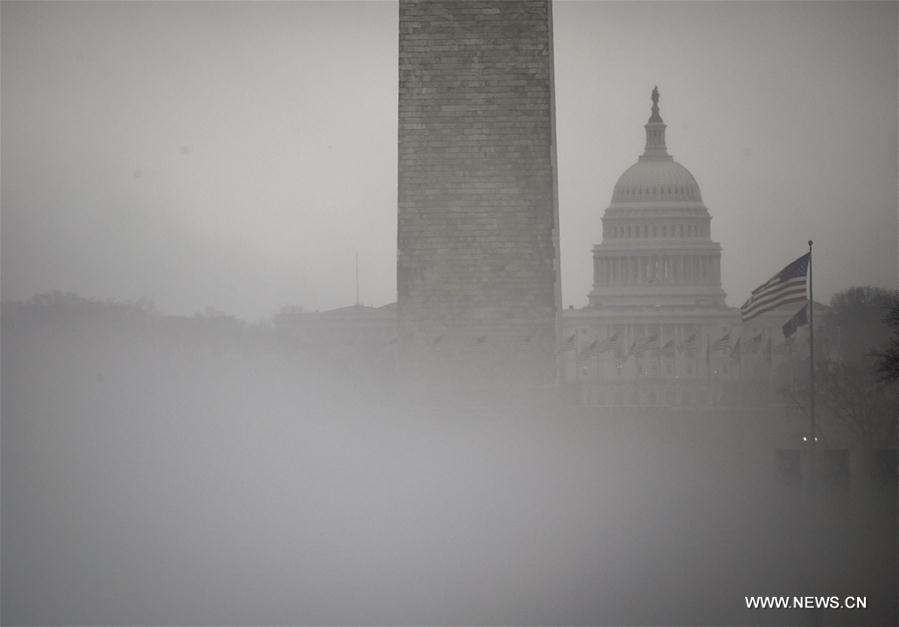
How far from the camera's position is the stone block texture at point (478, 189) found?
30.8 m

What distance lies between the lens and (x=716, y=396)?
157625 millimetres

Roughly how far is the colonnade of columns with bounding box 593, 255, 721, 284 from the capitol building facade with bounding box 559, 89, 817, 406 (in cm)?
8

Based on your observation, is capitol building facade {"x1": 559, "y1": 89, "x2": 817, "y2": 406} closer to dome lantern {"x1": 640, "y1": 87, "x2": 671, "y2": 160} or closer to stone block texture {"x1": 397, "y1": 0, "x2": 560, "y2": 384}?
dome lantern {"x1": 640, "y1": 87, "x2": 671, "y2": 160}

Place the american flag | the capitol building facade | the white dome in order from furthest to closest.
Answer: the white dome, the capitol building facade, the american flag

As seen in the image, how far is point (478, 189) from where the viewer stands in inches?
1220

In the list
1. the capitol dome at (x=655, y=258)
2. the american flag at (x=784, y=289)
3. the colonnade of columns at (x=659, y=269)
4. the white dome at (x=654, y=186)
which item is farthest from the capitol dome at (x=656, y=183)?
the american flag at (x=784, y=289)

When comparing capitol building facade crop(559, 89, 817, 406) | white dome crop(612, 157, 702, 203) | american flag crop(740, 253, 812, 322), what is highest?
white dome crop(612, 157, 702, 203)

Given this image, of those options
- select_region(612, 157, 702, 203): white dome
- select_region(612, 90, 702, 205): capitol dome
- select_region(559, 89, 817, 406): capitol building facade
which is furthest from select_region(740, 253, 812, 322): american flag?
select_region(612, 157, 702, 203): white dome

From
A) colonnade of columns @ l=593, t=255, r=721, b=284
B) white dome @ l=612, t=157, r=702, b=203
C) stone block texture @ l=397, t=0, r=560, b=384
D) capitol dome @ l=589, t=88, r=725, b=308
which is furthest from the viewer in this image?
white dome @ l=612, t=157, r=702, b=203

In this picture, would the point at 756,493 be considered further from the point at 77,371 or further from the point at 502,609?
the point at 502,609

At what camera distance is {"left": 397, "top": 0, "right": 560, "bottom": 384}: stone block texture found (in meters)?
30.8

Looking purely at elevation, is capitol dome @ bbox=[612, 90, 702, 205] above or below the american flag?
above

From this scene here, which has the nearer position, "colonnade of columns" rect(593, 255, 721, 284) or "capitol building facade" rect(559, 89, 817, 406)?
"capitol building facade" rect(559, 89, 817, 406)

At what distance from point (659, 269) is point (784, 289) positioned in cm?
13360
